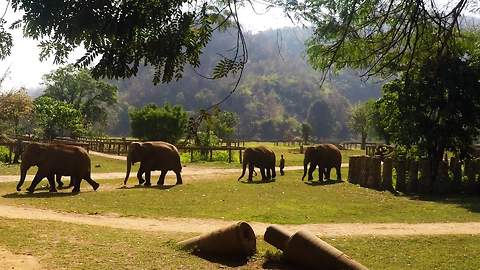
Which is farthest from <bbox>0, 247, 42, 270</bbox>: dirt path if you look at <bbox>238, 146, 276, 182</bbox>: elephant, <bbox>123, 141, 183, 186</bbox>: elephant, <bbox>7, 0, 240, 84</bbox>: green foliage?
<bbox>238, 146, 276, 182</bbox>: elephant

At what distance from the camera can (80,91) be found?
65188 mm

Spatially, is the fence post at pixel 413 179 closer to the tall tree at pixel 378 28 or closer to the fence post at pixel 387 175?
the fence post at pixel 387 175

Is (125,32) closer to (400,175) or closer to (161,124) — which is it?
(400,175)

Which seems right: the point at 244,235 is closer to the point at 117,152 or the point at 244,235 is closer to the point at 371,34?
the point at 371,34

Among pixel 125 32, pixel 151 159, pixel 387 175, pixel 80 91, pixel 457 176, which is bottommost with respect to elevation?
pixel 387 175

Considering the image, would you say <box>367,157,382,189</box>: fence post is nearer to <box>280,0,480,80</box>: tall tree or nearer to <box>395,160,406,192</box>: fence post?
<box>395,160,406,192</box>: fence post

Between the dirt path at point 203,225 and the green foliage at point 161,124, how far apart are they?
32972 mm

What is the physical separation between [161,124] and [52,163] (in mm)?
29905

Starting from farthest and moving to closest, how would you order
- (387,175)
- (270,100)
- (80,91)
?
1. (270,100)
2. (80,91)
3. (387,175)

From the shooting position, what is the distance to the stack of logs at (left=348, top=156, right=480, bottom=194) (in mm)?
20906

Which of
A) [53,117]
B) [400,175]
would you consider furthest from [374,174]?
[53,117]

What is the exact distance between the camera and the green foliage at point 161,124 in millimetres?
46531

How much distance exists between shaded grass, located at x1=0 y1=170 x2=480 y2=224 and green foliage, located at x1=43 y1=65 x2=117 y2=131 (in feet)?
153

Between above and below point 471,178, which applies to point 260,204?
below
